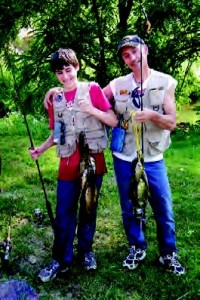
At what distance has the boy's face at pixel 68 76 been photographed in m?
3.53

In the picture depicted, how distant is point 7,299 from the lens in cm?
353

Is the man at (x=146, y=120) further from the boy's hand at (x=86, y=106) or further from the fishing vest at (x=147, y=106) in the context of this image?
the boy's hand at (x=86, y=106)

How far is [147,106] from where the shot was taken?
11.9 feet

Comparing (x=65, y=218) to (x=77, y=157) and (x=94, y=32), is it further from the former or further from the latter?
(x=94, y=32)

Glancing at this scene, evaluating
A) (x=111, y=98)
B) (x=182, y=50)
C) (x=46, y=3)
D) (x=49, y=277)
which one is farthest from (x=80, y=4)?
(x=49, y=277)

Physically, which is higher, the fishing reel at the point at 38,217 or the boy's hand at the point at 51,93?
the boy's hand at the point at 51,93

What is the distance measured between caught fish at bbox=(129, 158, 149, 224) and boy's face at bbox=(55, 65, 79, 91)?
0.81 metres

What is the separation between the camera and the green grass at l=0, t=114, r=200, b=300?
13.2 ft

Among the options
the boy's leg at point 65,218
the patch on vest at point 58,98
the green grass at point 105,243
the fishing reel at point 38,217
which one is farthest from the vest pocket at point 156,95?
the fishing reel at point 38,217

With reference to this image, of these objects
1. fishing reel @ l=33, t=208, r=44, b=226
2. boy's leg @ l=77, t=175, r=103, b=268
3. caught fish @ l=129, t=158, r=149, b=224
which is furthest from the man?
fishing reel @ l=33, t=208, r=44, b=226

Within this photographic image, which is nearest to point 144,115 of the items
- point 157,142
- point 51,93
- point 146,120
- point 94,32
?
point 146,120

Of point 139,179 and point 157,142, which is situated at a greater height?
point 157,142

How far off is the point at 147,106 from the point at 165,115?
184 mm

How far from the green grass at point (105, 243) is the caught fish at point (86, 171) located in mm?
931
